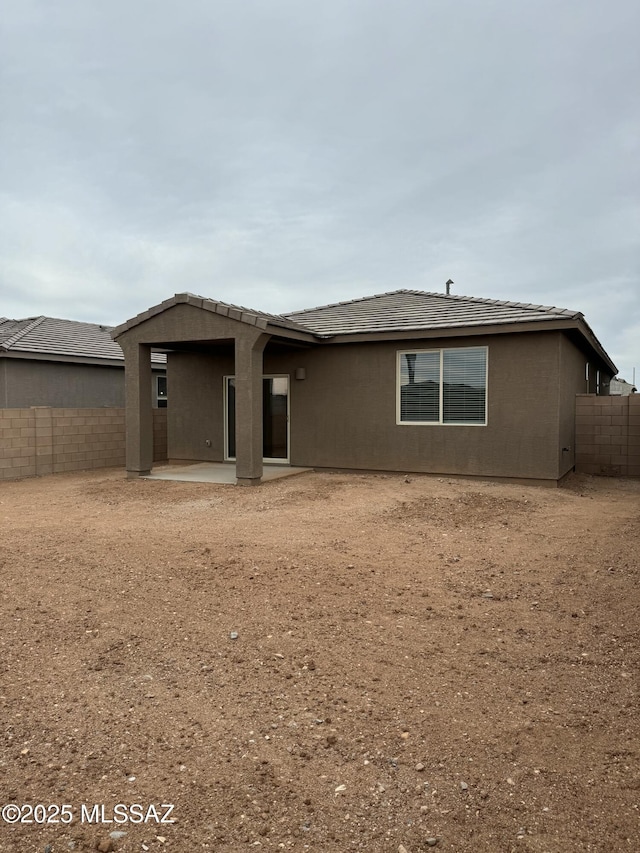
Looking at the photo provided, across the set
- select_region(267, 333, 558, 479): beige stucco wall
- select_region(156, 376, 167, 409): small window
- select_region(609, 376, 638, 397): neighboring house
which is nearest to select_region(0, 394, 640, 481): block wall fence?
select_region(267, 333, 558, 479): beige stucco wall

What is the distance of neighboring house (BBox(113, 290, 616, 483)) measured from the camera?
36.9 feet

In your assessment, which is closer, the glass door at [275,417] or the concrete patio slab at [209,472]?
the concrete patio slab at [209,472]

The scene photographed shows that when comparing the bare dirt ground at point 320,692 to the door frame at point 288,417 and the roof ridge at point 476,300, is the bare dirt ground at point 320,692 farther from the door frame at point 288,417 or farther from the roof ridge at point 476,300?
the door frame at point 288,417

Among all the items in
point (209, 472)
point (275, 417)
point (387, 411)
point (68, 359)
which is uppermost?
point (68, 359)

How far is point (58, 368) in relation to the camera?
1788cm

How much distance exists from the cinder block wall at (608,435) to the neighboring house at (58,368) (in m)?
11.7

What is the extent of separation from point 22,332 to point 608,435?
16.3 meters

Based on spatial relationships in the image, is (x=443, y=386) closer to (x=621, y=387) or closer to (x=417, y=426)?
(x=417, y=426)

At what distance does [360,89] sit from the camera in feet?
53.1

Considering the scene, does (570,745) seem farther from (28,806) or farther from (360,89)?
(360,89)

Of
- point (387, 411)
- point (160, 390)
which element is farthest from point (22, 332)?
point (387, 411)

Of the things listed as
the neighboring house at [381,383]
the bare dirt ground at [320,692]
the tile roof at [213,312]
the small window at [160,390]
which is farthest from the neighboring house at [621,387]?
the bare dirt ground at [320,692]

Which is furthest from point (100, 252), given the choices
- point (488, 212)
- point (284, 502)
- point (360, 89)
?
point (284, 502)

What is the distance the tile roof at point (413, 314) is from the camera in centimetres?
1150
